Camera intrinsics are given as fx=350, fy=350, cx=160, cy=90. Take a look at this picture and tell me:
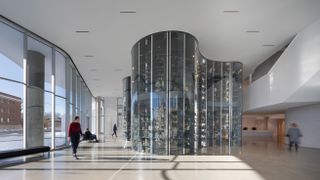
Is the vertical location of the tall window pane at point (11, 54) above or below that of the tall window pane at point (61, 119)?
above

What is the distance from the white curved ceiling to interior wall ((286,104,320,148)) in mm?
5103

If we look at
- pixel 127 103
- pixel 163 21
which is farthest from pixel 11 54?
pixel 127 103

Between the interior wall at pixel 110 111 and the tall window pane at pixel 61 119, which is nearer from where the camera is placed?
the tall window pane at pixel 61 119

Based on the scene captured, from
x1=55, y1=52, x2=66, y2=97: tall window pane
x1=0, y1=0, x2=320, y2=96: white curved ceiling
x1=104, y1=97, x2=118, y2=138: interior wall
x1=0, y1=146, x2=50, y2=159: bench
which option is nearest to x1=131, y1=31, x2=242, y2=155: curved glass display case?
x1=0, y1=0, x2=320, y2=96: white curved ceiling

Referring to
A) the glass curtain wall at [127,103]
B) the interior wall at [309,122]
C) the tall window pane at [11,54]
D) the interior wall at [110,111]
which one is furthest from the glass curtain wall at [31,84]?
the interior wall at [110,111]

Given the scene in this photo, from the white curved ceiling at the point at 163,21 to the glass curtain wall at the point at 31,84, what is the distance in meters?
0.72

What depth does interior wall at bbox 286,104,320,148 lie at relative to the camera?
18938 mm

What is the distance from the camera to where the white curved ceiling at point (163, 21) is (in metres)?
10.1

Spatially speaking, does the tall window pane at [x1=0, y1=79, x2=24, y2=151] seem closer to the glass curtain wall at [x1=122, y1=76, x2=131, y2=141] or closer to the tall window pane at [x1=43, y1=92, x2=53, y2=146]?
the tall window pane at [x1=43, y1=92, x2=53, y2=146]

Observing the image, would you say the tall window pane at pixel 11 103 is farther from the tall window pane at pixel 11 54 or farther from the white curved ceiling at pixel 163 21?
the white curved ceiling at pixel 163 21

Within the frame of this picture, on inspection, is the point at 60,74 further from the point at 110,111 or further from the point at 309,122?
the point at 110,111

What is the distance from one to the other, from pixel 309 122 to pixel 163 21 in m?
12.3

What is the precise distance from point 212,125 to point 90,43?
977 cm

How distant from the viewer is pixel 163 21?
1175 cm
